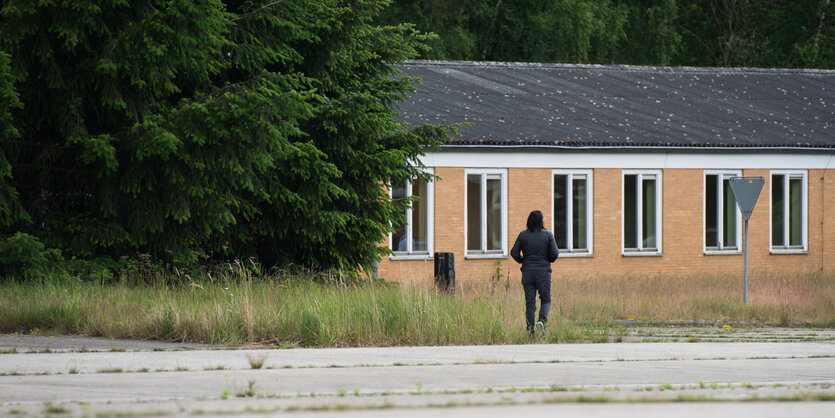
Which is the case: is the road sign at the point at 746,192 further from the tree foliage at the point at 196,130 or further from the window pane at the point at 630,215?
the window pane at the point at 630,215

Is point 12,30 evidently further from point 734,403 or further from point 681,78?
point 681,78

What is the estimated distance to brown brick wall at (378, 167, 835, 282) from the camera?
94.9ft

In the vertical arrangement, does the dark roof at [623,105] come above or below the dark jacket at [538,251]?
above

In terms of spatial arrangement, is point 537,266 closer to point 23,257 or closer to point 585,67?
point 23,257

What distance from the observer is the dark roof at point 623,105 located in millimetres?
30203

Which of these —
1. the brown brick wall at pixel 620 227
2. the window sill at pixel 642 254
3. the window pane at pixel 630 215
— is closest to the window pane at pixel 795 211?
the brown brick wall at pixel 620 227

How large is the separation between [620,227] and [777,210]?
4.86 meters

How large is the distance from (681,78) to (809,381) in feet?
86.8

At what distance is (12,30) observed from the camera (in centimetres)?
1731

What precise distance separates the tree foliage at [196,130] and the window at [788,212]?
1470 centimetres

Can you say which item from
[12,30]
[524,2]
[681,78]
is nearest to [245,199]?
[12,30]

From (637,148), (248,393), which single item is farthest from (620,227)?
(248,393)

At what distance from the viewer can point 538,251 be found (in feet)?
51.8

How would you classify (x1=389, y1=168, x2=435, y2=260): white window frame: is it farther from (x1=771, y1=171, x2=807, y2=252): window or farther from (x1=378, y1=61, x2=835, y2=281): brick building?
(x1=771, y1=171, x2=807, y2=252): window
